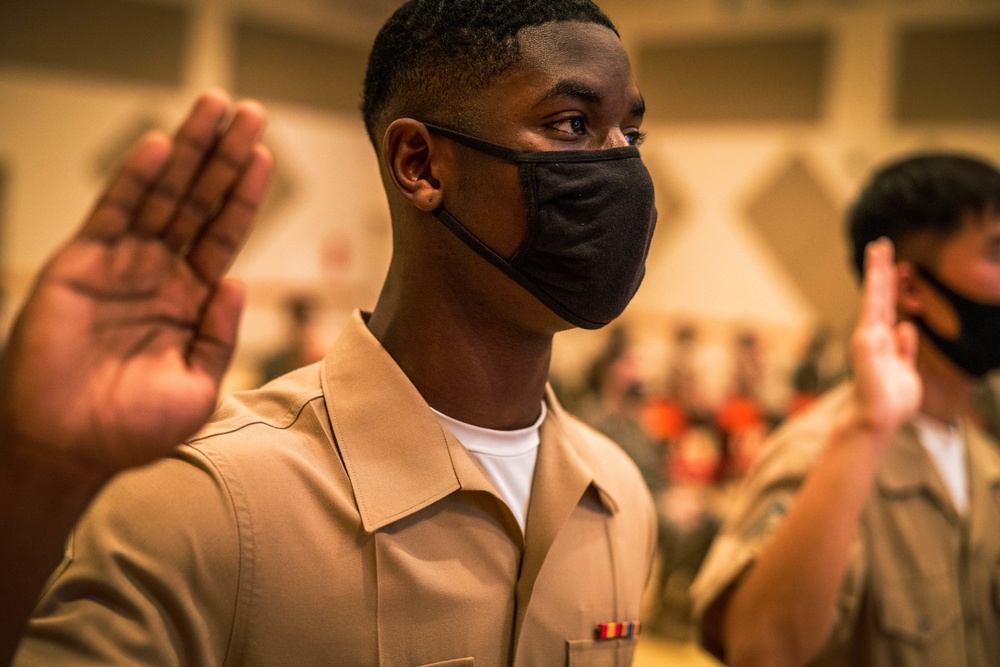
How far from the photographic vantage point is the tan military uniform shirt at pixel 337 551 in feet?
3.46

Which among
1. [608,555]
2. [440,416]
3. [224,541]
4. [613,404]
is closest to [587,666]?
[608,555]

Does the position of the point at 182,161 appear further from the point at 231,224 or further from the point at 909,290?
the point at 909,290

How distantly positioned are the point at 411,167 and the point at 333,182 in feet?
32.8

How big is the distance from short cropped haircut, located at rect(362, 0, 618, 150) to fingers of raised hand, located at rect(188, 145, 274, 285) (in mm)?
479

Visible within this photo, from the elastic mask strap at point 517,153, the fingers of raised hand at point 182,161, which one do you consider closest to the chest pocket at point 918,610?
the elastic mask strap at point 517,153

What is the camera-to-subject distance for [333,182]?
11.0 meters

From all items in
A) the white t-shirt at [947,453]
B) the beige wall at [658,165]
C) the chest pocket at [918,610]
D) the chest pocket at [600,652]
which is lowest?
the chest pocket at [918,610]

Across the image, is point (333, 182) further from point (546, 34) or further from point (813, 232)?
point (546, 34)

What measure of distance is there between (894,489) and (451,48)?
153 cm

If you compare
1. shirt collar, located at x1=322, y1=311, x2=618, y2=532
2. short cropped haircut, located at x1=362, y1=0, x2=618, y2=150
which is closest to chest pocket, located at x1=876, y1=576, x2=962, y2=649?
shirt collar, located at x1=322, y1=311, x2=618, y2=532

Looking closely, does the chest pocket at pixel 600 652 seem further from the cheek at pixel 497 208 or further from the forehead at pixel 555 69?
the forehead at pixel 555 69

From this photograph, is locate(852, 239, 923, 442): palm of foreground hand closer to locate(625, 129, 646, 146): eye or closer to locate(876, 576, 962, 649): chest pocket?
locate(876, 576, 962, 649): chest pocket

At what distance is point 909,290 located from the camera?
86.1 inches

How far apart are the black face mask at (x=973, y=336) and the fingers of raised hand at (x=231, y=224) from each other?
1.84 m
